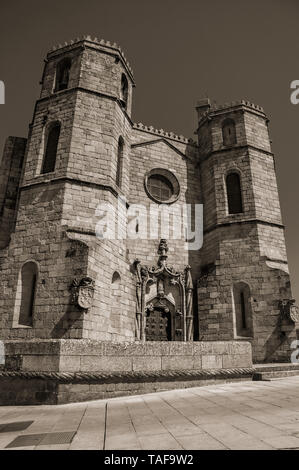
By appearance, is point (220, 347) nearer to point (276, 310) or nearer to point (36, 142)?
point (276, 310)

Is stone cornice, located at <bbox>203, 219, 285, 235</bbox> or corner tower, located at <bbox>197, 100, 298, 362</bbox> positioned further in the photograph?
stone cornice, located at <bbox>203, 219, 285, 235</bbox>

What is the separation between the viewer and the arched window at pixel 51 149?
479 inches

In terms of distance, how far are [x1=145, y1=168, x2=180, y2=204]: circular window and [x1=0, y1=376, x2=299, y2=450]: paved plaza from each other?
10.3 meters

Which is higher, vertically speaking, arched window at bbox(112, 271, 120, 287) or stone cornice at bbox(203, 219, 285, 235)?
stone cornice at bbox(203, 219, 285, 235)

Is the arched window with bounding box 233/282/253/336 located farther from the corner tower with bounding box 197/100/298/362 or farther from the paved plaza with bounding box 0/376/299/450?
the paved plaza with bounding box 0/376/299/450

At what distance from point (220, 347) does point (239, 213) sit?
797cm

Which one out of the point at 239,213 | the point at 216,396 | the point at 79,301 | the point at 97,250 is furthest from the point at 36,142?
the point at 216,396

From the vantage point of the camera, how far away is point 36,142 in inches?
494

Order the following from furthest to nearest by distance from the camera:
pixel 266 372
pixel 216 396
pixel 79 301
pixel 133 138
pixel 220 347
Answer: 1. pixel 133 138
2. pixel 79 301
3. pixel 266 372
4. pixel 220 347
5. pixel 216 396

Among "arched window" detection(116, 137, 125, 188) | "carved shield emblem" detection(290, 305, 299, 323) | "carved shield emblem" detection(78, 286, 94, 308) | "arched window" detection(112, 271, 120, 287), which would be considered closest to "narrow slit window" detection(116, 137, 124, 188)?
"arched window" detection(116, 137, 125, 188)

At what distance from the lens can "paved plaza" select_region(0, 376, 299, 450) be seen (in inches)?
119

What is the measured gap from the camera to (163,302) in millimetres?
13070

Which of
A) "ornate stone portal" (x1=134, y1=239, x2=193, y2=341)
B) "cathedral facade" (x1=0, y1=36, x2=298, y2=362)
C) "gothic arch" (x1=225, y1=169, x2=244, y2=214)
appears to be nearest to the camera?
"cathedral facade" (x1=0, y1=36, x2=298, y2=362)
